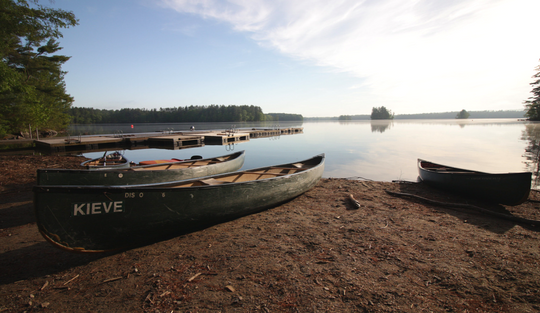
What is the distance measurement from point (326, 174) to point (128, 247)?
11.2m

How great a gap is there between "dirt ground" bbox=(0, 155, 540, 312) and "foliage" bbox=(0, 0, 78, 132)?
1344 cm

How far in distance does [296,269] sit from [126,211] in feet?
10.1

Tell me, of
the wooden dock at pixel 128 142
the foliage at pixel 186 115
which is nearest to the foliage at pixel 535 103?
the wooden dock at pixel 128 142

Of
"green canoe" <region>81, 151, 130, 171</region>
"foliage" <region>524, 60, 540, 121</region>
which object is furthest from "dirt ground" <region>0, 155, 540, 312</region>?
"foliage" <region>524, 60, 540, 121</region>

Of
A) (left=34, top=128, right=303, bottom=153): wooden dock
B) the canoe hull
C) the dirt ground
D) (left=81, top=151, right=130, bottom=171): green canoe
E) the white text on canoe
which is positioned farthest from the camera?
(left=34, top=128, right=303, bottom=153): wooden dock

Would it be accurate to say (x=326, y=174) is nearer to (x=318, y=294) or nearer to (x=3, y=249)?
(x=318, y=294)

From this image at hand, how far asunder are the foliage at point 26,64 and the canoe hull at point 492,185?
2147cm

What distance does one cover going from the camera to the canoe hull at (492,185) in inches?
255

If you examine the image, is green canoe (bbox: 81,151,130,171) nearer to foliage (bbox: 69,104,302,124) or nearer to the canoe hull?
the canoe hull

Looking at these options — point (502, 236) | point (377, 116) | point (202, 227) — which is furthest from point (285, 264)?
point (377, 116)

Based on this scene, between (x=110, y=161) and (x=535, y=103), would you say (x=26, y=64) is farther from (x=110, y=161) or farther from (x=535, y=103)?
(x=535, y=103)

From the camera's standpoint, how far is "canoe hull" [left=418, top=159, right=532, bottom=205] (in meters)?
6.47

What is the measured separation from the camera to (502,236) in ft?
16.1

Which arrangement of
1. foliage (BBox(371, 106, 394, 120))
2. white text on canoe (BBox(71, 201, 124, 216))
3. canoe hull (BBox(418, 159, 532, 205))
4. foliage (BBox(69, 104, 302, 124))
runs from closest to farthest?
white text on canoe (BBox(71, 201, 124, 216)) < canoe hull (BBox(418, 159, 532, 205)) < foliage (BBox(69, 104, 302, 124)) < foliage (BBox(371, 106, 394, 120))
